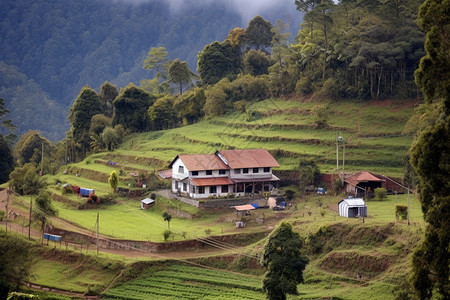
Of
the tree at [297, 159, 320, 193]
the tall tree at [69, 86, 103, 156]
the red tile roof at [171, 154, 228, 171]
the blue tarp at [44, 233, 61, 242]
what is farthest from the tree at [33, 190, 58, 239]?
the tall tree at [69, 86, 103, 156]

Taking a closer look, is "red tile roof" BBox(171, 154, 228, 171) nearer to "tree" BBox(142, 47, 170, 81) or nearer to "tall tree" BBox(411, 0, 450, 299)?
"tall tree" BBox(411, 0, 450, 299)

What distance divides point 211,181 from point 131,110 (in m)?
32.4

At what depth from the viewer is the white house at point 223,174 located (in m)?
54.5

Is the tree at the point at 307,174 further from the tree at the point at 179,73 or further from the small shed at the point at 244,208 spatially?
the tree at the point at 179,73

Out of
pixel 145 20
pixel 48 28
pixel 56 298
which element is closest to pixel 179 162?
pixel 56 298

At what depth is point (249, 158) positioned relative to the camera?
57000 millimetres

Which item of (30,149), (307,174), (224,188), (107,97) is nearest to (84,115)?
(107,97)

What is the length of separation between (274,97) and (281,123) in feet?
35.2

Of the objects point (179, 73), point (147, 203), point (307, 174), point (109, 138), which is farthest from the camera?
point (179, 73)

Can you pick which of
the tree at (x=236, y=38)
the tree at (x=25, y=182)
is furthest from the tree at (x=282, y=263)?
the tree at (x=236, y=38)

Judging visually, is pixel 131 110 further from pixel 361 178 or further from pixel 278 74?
pixel 361 178

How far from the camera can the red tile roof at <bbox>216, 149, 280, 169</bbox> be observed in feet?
183

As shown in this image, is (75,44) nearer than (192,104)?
No

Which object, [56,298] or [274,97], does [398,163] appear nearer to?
[274,97]
